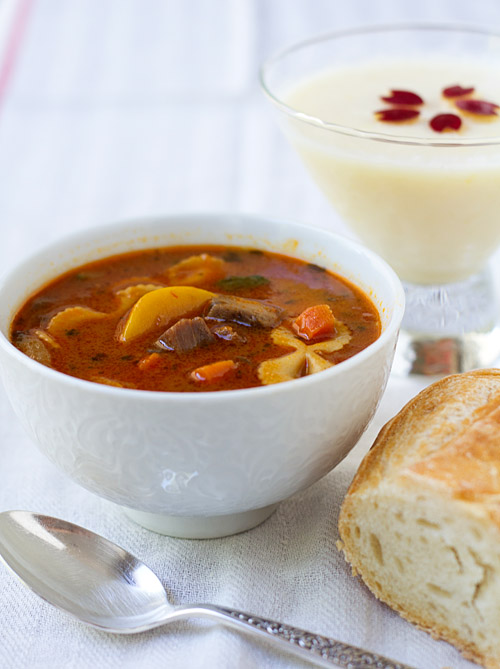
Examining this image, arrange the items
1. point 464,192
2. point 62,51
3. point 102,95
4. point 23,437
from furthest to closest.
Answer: point 62,51 < point 102,95 < point 464,192 < point 23,437

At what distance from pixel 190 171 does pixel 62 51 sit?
2.08 meters

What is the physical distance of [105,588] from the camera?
2293mm

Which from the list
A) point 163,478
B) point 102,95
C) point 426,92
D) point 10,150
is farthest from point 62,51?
point 163,478

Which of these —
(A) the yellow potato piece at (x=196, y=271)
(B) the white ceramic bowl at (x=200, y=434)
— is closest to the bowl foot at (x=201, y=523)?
(B) the white ceramic bowl at (x=200, y=434)

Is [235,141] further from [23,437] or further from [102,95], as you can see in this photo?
[23,437]

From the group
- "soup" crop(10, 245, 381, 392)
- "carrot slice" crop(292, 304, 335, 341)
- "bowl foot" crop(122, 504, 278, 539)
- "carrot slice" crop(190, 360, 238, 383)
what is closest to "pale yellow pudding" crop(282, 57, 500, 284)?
"soup" crop(10, 245, 381, 392)

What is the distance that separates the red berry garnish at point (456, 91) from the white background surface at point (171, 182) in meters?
0.56

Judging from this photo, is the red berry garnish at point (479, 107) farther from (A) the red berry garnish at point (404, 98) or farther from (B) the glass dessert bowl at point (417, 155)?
(A) the red berry garnish at point (404, 98)

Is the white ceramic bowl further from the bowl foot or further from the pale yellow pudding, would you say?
the pale yellow pudding

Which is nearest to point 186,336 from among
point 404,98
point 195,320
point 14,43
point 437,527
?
point 195,320

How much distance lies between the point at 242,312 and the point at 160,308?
0.25 meters

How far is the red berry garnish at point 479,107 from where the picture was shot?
11.7ft

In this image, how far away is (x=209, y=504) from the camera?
7.57ft

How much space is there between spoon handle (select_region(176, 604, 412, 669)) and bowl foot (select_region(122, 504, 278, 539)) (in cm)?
33
